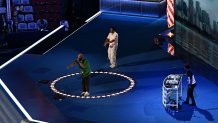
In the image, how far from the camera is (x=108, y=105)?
17.9 meters

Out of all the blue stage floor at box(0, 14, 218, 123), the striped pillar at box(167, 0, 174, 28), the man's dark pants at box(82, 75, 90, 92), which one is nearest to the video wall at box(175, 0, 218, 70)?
the striped pillar at box(167, 0, 174, 28)

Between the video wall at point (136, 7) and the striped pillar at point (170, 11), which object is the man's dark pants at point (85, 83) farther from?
the video wall at point (136, 7)

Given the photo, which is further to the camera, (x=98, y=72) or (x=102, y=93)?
(x=98, y=72)

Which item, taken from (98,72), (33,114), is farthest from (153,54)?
(33,114)

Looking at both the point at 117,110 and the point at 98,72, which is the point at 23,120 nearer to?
the point at 117,110

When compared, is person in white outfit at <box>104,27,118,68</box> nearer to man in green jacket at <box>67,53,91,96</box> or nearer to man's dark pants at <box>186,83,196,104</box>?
man in green jacket at <box>67,53,91,96</box>

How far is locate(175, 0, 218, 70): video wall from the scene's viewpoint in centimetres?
2125

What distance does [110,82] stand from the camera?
20.2m

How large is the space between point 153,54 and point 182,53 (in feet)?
3.80

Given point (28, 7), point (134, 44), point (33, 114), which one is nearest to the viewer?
point (33, 114)

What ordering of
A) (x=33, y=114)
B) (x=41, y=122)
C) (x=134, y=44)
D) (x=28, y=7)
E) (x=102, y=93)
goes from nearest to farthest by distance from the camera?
(x=41, y=122)
(x=33, y=114)
(x=102, y=93)
(x=134, y=44)
(x=28, y=7)

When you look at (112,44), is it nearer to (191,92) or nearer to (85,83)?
(85,83)

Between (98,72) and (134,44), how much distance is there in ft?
13.7

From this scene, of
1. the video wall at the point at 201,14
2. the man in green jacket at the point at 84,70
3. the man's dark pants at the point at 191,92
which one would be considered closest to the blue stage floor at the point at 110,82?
the man's dark pants at the point at 191,92
